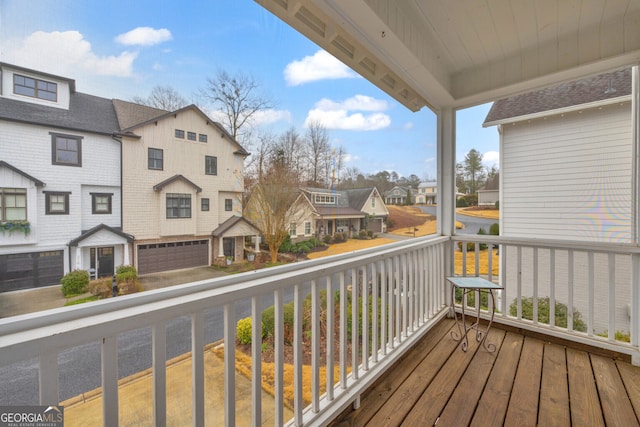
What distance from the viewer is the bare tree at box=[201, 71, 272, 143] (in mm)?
1066

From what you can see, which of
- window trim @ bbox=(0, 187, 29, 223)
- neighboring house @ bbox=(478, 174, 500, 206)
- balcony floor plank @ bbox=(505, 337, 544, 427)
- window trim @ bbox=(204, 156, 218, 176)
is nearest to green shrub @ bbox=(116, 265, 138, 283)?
window trim @ bbox=(0, 187, 29, 223)

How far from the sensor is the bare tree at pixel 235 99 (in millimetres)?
1066

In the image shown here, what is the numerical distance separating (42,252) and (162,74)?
66 cm

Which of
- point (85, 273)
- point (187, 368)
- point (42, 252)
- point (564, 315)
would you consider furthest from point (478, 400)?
point (42, 252)

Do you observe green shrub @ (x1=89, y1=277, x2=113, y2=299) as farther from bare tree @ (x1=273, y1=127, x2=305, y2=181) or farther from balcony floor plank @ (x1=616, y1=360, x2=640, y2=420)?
balcony floor plank @ (x1=616, y1=360, x2=640, y2=420)

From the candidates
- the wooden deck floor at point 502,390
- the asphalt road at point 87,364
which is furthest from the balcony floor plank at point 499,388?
the asphalt road at point 87,364

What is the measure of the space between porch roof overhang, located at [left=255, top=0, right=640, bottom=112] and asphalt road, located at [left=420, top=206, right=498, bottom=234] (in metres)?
1.11

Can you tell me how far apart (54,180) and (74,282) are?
30 centimetres

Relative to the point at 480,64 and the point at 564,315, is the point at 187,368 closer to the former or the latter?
the point at 564,315

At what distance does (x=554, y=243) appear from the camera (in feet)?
7.97


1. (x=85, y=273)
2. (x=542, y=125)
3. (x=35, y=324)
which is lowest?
(x=35, y=324)

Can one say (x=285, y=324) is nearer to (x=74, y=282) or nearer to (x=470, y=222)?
(x=74, y=282)

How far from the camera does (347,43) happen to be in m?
Result: 1.73

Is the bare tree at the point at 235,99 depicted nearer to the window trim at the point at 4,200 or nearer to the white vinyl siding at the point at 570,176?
the window trim at the point at 4,200
